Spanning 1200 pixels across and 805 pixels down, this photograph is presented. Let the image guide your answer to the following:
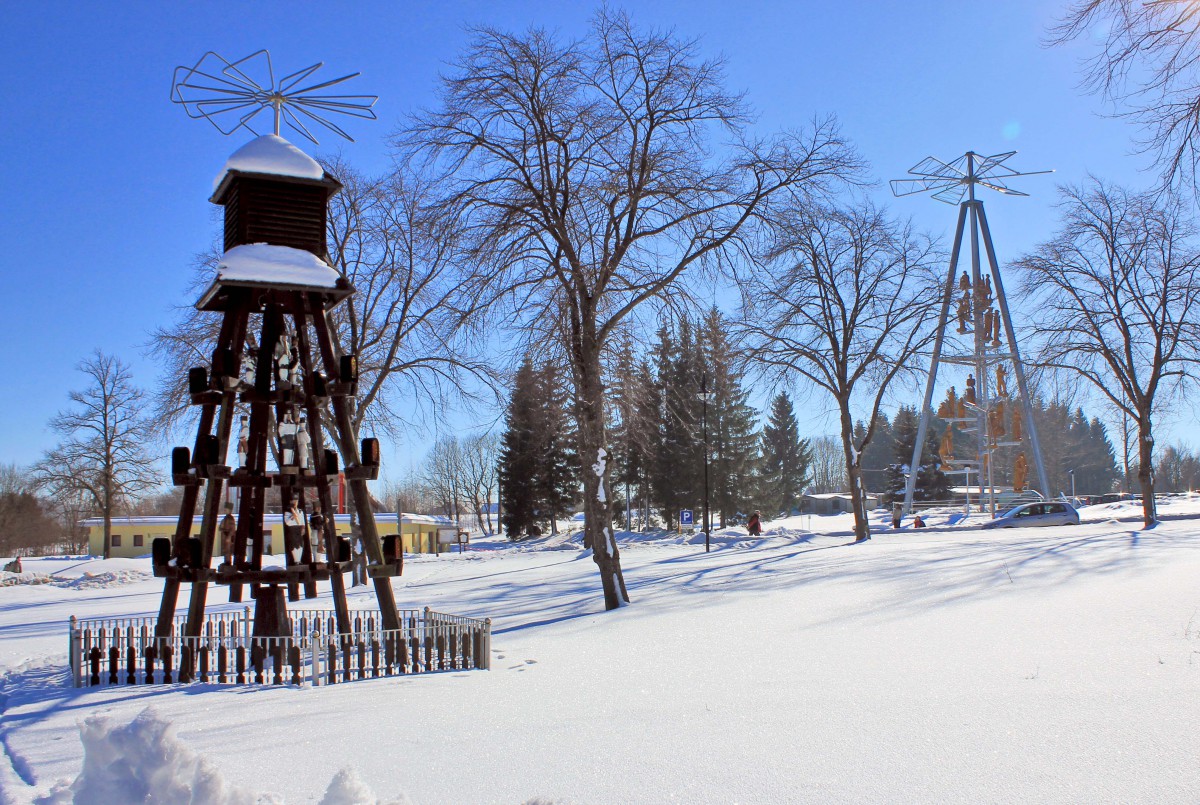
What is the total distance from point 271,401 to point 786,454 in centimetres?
7328

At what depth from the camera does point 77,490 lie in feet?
159

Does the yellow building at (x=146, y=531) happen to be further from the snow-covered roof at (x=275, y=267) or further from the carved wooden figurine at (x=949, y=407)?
the snow-covered roof at (x=275, y=267)

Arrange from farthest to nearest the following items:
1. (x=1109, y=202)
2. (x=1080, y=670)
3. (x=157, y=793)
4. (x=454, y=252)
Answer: (x=1109, y=202) → (x=454, y=252) → (x=1080, y=670) → (x=157, y=793)

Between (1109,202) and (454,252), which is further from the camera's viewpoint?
(1109,202)

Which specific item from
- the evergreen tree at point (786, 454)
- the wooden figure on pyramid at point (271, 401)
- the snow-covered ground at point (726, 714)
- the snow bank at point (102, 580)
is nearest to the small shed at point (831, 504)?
the evergreen tree at point (786, 454)

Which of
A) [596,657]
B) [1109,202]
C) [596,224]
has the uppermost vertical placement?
[1109,202]

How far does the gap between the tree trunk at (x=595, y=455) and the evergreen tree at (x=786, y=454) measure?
50.4 metres

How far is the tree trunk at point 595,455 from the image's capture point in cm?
1720

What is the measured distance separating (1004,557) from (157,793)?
19761 mm

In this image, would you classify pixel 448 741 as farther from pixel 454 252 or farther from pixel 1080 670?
pixel 454 252

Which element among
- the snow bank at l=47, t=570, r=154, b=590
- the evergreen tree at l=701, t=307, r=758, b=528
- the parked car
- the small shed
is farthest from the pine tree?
the snow bank at l=47, t=570, r=154, b=590

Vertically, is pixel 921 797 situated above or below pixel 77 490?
below

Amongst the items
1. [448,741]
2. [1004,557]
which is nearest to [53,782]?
[448,741]

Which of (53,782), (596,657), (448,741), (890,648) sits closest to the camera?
(53,782)
